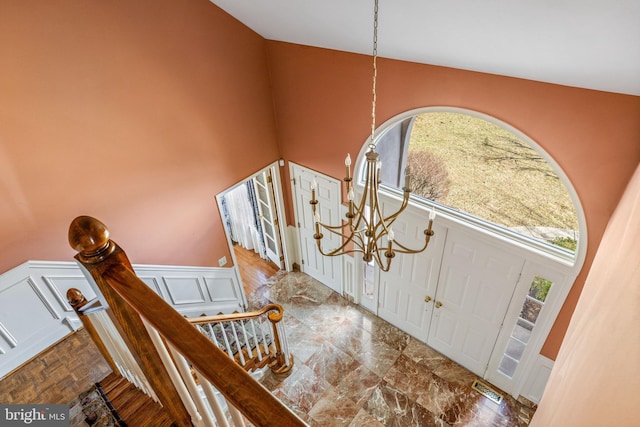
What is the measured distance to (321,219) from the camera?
5262 mm

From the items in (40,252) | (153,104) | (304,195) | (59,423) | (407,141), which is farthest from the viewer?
(304,195)

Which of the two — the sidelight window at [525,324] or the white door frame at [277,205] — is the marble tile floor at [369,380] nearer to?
the sidelight window at [525,324]

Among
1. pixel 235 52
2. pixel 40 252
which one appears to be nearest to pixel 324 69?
pixel 235 52

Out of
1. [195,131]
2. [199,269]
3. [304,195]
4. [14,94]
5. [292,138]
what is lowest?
[199,269]

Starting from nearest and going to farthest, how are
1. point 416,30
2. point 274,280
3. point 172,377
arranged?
point 172,377, point 416,30, point 274,280

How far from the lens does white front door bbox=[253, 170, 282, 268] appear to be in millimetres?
5500

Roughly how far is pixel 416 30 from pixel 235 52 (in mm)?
2322

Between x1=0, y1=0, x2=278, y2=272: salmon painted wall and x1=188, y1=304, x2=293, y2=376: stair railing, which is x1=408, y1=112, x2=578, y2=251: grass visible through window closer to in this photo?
x1=188, y1=304, x2=293, y2=376: stair railing

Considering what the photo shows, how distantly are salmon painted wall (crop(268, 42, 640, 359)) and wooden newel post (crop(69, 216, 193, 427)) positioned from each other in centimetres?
295

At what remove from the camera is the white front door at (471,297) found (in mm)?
3682

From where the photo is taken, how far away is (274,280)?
610 centimetres

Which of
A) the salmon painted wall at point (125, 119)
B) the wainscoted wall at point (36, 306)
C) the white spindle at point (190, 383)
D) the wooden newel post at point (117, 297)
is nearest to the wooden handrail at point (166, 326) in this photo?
the wooden newel post at point (117, 297)

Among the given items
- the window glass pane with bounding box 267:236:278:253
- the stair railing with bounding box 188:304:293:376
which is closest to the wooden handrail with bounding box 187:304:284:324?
the stair railing with bounding box 188:304:293:376

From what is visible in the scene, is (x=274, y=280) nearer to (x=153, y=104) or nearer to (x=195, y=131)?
(x=195, y=131)
